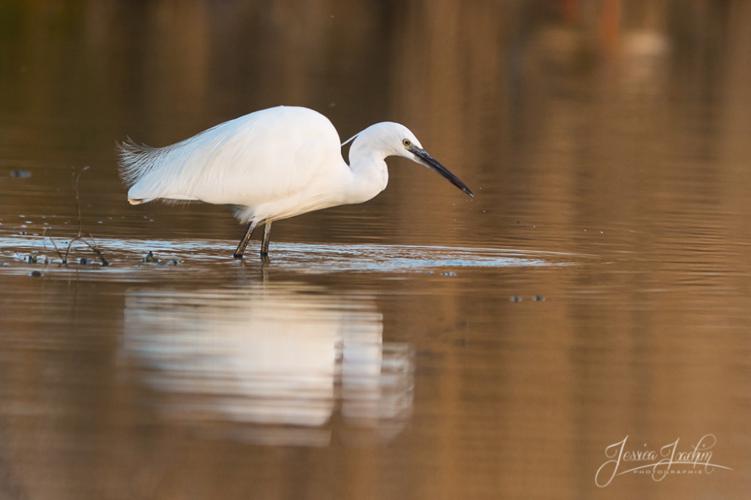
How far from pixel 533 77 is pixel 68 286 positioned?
23964mm

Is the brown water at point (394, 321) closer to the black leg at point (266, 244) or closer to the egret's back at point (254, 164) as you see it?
the black leg at point (266, 244)

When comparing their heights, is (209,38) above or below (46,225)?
above

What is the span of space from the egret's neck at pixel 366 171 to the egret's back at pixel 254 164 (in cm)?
25

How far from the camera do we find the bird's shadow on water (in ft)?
39.7

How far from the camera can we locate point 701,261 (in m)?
13.1

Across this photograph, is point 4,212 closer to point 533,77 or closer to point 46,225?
point 46,225

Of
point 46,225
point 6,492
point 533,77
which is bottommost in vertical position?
point 6,492

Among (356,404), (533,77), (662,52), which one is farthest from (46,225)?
(662,52)

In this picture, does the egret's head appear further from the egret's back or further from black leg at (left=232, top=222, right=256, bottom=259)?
black leg at (left=232, top=222, right=256, bottom=259)

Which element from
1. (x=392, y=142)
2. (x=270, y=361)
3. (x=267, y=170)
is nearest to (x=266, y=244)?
(x=267, y=170)

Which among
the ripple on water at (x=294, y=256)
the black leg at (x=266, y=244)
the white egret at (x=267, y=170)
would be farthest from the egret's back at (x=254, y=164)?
the ripple on water at (x=294, y=256)

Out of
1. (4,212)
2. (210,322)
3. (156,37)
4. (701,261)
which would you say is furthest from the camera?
(156,37)

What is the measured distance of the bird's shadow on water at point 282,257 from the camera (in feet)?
39.7

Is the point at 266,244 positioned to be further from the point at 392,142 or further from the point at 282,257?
the point at 392,142
